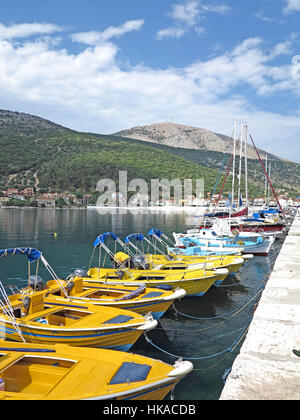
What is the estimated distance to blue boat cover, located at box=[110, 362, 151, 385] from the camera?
5586 mm

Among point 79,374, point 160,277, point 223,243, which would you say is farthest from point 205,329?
point 223,243

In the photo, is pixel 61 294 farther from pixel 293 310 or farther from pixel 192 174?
pixel 192 174

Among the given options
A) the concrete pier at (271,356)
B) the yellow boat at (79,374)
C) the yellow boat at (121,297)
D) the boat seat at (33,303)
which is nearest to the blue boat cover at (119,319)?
the yellow boat at (121,297)

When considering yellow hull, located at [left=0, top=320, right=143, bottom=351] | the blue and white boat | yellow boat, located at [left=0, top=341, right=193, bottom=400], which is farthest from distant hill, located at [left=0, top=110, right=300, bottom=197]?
yellow boat, located at [left=0, top=341, right=193, bottom=400]

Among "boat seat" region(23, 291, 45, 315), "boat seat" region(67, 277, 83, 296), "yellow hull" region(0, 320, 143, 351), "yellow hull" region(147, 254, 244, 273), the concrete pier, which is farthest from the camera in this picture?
"yellow hull" region(147, 254, 244, 273)

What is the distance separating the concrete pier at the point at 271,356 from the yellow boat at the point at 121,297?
358cm

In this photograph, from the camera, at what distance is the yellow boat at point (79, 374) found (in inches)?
206

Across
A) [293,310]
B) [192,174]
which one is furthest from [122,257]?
[192,174]

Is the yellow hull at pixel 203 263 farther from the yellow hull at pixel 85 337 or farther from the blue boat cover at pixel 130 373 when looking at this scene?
the blue boat cover at pixel 130 373

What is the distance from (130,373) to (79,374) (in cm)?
91

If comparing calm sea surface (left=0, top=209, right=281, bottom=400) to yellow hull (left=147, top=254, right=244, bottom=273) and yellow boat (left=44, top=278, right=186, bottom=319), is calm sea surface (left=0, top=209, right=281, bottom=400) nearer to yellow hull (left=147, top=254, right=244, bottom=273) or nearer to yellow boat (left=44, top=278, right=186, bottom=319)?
yellow boat (left=44, top=278, right=186, bottom=319)

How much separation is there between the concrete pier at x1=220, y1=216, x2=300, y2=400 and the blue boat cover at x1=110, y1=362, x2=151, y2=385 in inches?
63.4

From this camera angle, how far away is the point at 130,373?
19.1 ft
